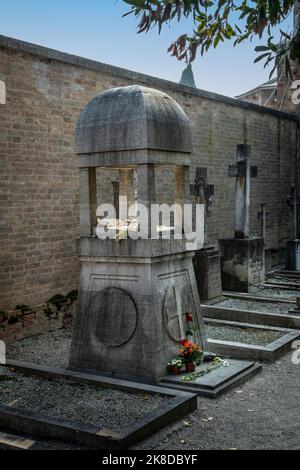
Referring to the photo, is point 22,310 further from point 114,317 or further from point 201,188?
point 201,188

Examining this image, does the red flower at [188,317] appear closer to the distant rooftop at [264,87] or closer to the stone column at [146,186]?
the stone column at [146,186]

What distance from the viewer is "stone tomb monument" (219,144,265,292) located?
13.0m

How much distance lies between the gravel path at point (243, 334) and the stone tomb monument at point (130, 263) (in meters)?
1.94

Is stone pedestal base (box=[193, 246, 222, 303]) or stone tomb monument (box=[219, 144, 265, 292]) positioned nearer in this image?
stone pedestal base (box=[193, 246, 222, 303])

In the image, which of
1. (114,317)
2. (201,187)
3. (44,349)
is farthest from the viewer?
(201,187)

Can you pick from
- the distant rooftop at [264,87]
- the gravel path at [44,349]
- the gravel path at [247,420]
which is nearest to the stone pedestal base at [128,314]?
the gravel path at [247,420]

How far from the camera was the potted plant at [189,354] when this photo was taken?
6816 millimetres

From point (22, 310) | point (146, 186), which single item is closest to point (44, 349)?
point (22, 310)

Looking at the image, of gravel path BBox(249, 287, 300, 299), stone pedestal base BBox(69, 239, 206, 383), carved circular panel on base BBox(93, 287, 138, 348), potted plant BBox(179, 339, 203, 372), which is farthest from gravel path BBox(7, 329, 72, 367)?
gravel path BBox(249, 287, 300, 299)

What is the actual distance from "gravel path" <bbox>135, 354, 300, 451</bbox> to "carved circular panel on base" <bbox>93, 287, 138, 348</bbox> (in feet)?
3.89

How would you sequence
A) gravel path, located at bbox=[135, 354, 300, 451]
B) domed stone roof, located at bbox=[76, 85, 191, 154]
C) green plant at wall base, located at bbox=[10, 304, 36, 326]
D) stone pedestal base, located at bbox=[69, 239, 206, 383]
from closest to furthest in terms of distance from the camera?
gravel path, located at bbox=[135, 354, 300, 451]
domed stone roof, located at bbox=[76, 85, 191, 154]
stone pedestal base, located at bbox=[69, 239, 206, 383]
green plant at wall base, located at bbox=[10, 304, 36, 326]

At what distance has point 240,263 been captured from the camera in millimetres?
13094

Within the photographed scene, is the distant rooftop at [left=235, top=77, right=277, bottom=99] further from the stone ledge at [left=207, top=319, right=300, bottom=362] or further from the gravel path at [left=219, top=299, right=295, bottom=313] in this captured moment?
the stone ledge at [left=207, top=319, right=300, bottom=362]

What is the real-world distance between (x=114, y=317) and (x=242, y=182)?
740 cm
